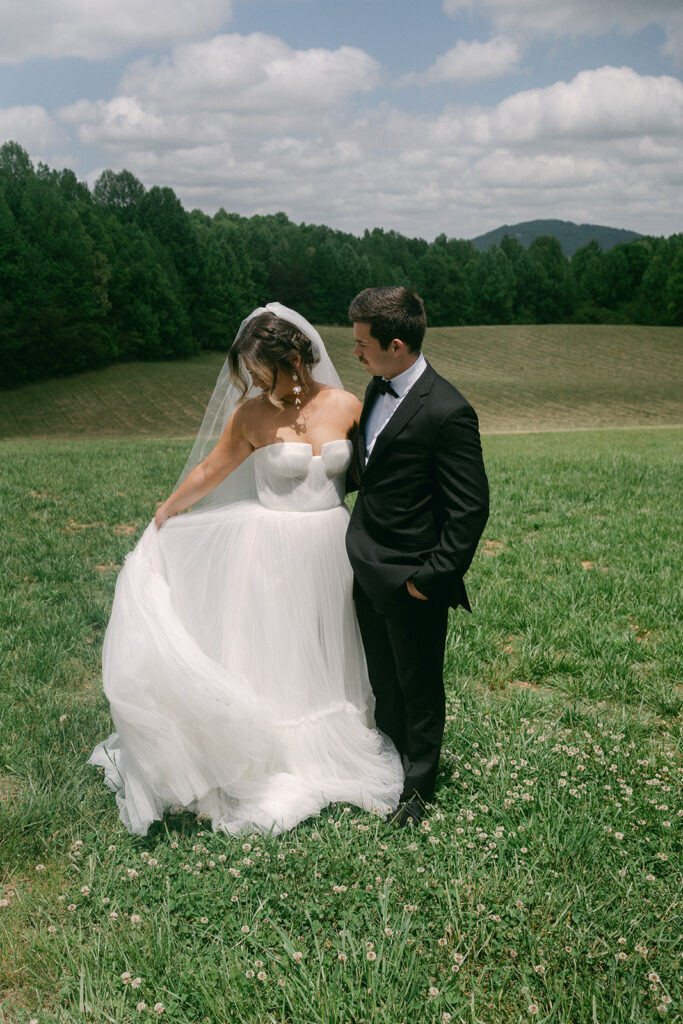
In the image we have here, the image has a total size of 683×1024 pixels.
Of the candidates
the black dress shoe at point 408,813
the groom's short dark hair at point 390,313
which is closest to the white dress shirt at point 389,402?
the groom's short dark hair at point 390,313

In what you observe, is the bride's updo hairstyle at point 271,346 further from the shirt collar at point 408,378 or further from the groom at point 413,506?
the shirt collar at point 408,378

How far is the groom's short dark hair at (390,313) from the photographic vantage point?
3.12 m

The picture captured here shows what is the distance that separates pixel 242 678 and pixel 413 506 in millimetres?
1222

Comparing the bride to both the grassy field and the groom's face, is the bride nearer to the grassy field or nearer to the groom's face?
the groom's face

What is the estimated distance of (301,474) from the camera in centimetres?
359

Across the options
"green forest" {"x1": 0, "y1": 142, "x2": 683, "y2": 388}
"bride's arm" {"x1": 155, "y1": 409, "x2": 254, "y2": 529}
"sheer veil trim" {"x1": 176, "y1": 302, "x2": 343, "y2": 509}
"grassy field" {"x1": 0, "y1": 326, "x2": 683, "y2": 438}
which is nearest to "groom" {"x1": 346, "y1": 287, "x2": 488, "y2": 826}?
"sheer veil trim" {"x1": 176, "y1": 302, "x2": 343, "y2": 509}

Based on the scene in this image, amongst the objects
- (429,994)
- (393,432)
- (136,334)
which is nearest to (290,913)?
(429,994)

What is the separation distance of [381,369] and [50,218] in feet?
187

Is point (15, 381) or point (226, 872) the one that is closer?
point (226, 872)

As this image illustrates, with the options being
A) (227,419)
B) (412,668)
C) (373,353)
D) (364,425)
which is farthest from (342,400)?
(412,668)

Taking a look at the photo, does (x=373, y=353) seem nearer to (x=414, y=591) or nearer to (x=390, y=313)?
(x=390, y=313)

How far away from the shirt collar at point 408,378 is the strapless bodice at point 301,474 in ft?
1.39

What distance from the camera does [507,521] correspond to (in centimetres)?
873

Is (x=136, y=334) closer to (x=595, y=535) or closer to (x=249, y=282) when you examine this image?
(x=249, y=282)
